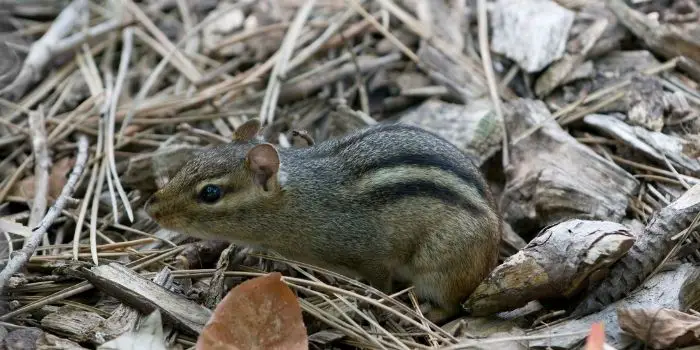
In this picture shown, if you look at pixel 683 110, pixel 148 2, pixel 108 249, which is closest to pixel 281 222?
pixel 108 249

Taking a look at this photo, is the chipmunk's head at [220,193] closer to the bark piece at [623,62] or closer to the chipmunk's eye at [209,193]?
the chipmunk's eye at [209,193]

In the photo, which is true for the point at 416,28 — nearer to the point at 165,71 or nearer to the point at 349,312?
the point at 165,71

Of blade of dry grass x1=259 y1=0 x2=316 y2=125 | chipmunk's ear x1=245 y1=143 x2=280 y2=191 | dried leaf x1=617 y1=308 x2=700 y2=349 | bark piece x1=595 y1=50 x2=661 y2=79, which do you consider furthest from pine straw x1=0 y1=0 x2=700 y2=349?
dried leaf x1=617 y1=308 x2=700 y2=349

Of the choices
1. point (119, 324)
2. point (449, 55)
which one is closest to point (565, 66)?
point (449, 55)

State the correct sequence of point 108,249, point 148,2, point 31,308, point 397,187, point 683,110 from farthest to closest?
point 148,2 < point 683,110 < point 108,249 < point 397,187 < point 31,308

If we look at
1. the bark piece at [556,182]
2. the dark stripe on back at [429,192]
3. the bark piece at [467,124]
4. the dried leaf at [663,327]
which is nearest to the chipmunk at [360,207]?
the dark stripe on back at [429,192]

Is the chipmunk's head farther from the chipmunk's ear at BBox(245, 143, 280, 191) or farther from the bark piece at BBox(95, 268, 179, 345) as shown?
the bark piece at BBox(95, 268, 179, 345)
